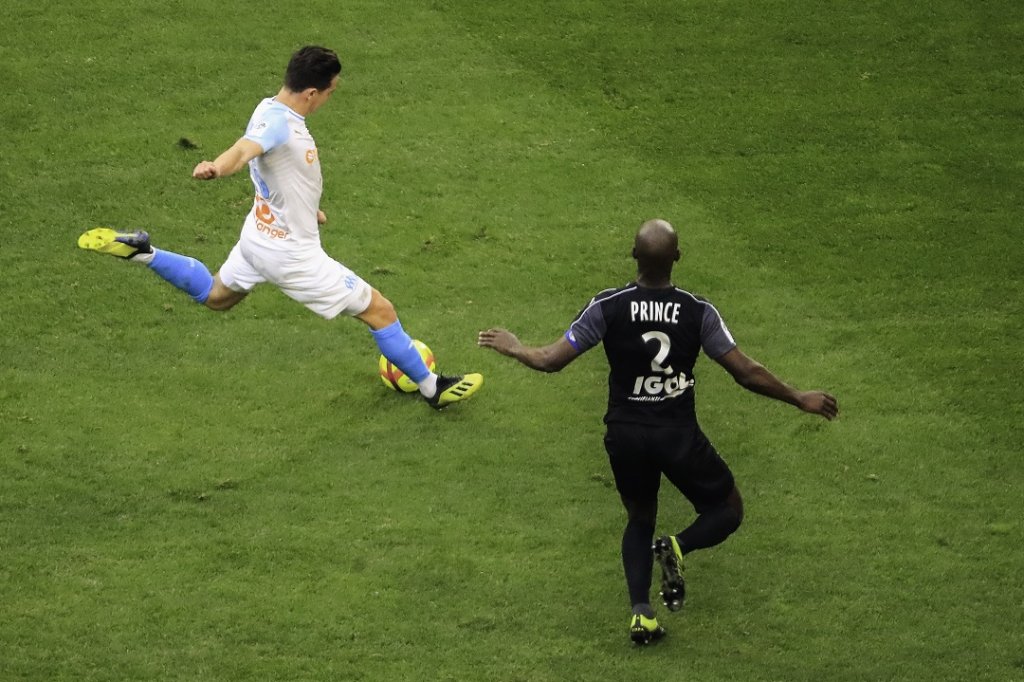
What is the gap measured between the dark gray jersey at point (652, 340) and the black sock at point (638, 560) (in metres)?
0.64

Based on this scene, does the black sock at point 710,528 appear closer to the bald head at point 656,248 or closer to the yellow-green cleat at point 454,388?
the bald head at point 656,248

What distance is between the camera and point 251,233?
8.60 m

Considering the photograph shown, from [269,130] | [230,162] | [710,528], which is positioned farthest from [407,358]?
[710,528]

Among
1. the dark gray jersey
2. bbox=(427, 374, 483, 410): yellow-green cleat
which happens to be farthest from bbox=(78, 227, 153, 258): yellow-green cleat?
the dark gray jersey

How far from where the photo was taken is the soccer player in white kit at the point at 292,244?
26.9ft

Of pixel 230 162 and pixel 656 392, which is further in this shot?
pixel 230 162

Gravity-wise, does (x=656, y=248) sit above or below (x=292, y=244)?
above

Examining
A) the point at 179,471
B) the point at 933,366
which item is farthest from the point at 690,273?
the point at 179,471

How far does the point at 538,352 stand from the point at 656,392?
2.04ft

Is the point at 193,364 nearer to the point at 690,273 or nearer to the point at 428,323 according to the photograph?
the point at 428,323

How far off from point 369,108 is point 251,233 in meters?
4.01

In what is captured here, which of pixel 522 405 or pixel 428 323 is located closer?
pixel 522 405

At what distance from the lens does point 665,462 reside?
6949 mm

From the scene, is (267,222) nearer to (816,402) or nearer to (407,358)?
(407,358)
